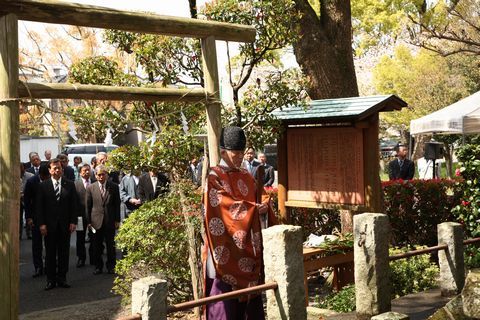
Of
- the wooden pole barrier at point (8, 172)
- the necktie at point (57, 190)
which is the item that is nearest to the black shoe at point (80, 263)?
the necktie at point (57, 190)

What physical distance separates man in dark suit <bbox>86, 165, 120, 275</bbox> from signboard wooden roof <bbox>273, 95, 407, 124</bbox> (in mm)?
4293

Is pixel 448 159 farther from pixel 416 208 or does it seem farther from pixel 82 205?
pixel 82 205

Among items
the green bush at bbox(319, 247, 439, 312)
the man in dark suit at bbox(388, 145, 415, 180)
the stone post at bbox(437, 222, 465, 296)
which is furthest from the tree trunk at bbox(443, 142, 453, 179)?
the stone post at bbox(437, 222, 465, 296)

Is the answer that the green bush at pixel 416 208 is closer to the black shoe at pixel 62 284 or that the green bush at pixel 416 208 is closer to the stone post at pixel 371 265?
the stone post at pixel 371 265

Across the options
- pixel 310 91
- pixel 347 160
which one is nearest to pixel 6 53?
pixel 347 160

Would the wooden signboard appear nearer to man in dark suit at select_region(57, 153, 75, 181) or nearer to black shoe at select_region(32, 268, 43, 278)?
black shoe at select_region(32, 268, 43, 278)

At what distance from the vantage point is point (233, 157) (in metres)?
6.07

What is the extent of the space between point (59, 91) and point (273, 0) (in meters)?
3.68

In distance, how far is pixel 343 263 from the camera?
9664 millimetres

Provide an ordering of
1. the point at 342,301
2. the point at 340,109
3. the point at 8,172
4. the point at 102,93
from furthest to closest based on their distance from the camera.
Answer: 1. the point at 340,109
2. the point at 342,301
3. the point at 102,93
4. the point at 8,172

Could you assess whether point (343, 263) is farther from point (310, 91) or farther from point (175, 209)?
point (310, 91)

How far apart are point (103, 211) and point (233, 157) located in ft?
24.3

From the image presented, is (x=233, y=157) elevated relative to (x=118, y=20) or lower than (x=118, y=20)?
lower

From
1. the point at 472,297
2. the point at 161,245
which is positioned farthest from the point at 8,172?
the point at 472,297
